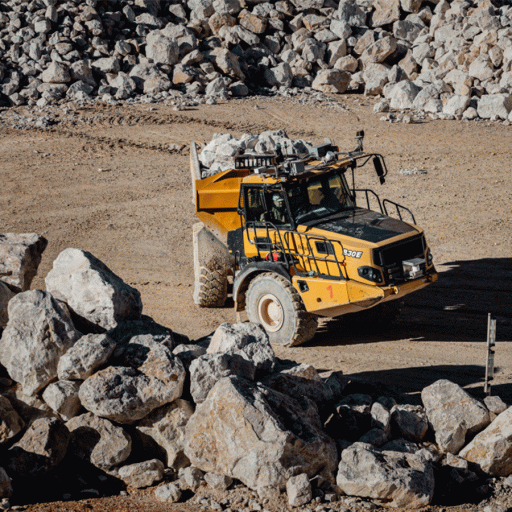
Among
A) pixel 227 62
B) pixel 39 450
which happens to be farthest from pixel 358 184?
pixel 39 450

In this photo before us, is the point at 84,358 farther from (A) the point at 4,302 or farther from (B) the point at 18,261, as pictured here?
(B) the point at 18,261

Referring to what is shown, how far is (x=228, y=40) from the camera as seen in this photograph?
27078 millimetres

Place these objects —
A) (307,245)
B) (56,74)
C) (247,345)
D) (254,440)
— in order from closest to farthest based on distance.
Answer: (254,440) → (247,345) → (307,245) → (56,74)

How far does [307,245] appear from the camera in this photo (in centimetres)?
1016

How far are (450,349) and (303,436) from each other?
444cm

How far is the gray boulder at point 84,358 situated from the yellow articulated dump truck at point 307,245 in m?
3.81

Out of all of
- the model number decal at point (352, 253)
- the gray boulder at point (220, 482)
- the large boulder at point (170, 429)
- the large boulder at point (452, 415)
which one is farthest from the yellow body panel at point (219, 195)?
the gray boulder at point (220, 482)

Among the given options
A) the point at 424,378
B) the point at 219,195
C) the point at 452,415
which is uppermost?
the point at 219,195

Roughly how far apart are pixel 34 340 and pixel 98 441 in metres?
1.28

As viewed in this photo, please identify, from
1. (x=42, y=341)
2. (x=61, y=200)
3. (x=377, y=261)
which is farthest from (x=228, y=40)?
(x=42, y=341)

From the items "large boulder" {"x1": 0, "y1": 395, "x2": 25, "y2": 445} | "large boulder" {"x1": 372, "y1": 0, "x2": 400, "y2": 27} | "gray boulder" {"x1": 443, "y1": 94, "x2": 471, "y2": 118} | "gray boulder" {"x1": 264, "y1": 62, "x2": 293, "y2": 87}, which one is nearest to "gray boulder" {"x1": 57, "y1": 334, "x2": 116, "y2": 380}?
"large boulder" {"x1": 0, "y1": 395, "x2": 25, "y2": 445}

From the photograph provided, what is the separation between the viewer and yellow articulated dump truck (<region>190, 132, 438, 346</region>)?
9766 mm

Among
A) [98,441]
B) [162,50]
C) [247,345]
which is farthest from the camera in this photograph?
[162,50]

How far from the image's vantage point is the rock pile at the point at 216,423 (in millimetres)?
6246
